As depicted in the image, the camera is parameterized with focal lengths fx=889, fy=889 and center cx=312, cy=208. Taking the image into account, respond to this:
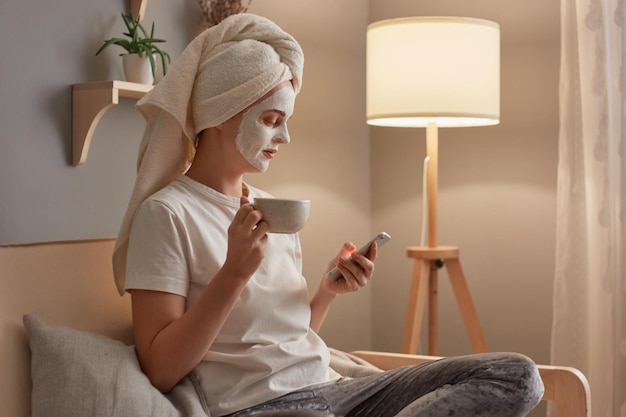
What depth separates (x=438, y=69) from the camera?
103 inches

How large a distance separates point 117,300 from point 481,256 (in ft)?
5.62

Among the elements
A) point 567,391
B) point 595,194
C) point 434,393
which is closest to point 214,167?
point 434,393

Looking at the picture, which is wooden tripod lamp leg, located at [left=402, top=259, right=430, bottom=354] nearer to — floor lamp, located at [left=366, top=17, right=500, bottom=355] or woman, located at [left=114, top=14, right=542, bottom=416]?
floor lamp, located at [left=366, top=17, right=500, bottom=355]

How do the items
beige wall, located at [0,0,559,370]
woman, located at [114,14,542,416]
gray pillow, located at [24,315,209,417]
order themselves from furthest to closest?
1. beige wall, located at [0,0,559,370]
2. woman, located at [114,14,542,416]
3. gray pillow, located at [24,315,209,417]

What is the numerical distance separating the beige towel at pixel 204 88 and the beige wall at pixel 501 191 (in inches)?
57.8

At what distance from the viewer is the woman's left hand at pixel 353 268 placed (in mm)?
1807

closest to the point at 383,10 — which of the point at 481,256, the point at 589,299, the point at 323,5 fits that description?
the point at 323,5

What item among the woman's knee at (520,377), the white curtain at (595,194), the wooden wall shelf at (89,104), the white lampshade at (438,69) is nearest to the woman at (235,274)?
the woman's knee at (520,377)

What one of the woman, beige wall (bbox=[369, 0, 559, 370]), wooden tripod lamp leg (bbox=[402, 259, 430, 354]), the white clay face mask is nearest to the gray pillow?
the woman

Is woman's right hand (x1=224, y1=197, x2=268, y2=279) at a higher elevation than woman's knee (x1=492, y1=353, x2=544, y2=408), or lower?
higher

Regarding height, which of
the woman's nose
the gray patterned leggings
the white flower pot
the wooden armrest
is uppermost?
the white flower pot

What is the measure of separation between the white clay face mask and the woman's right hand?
24 cm

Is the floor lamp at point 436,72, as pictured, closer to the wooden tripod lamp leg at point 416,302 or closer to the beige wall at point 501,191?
the wooden tripod lamp leg at point 416,302

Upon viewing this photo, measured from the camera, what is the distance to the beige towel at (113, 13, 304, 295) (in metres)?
1.72
